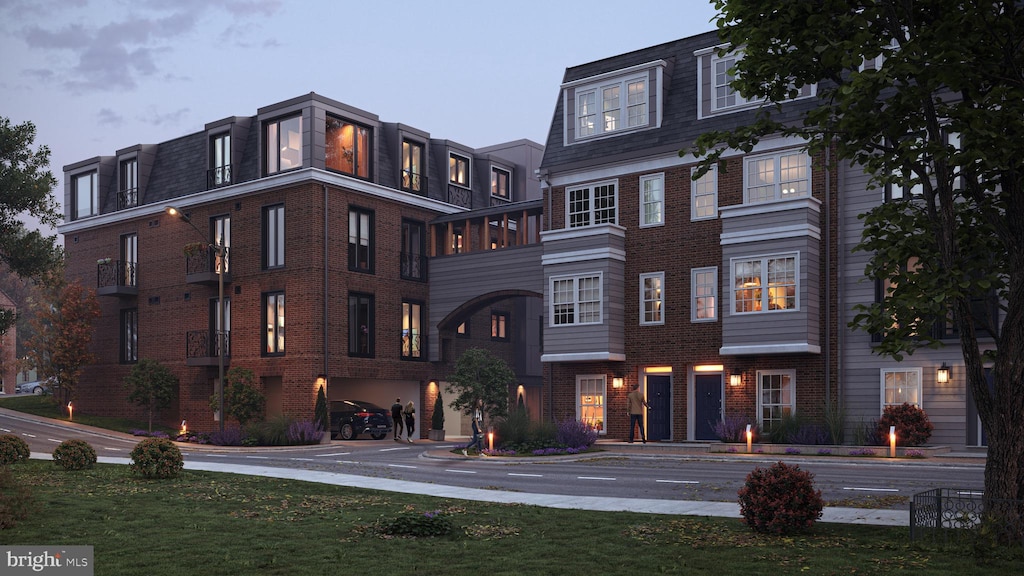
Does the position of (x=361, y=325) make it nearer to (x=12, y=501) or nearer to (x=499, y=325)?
(x=499, y=325)

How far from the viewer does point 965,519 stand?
11445 millimetres

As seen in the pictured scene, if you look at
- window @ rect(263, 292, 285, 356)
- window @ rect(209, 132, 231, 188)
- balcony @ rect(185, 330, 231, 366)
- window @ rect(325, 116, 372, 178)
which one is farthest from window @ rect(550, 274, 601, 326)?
window @ rect(209, 132, 231, 188)

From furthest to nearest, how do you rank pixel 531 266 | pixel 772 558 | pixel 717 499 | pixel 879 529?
1. pixel 531 266
2. pixel 717 499
3. pixel 879 529
4. pixel 772 558

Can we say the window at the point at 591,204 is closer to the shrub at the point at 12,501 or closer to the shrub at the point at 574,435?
the shrub at the point at 574,435

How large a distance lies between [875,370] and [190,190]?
2919cm

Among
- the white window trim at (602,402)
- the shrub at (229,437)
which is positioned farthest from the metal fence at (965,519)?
the shrub at (229,437)

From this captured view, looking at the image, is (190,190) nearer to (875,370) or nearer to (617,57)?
(617,57)

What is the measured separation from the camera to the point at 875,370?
29.1 m

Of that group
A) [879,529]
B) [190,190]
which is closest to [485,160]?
[190,190]

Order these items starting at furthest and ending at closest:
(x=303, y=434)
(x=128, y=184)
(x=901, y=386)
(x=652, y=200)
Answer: (x=128, y=184), (x=303, y=434), (x=652, y=200), (x=901, y=386)

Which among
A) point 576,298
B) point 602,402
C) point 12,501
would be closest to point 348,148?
point 576,298

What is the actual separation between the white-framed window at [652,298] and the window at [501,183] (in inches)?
599

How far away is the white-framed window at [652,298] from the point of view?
110 feet

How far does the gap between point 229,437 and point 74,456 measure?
14.7 meters
